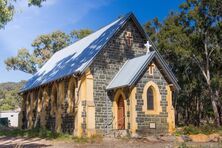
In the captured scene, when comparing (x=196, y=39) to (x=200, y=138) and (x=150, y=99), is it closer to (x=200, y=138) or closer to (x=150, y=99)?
(x=150, y=99)

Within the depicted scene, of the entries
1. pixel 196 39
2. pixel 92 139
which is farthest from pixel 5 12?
pixel 196 39

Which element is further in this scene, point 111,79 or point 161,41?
point 161,41

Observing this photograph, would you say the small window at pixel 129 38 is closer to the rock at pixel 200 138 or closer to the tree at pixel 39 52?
the rock at pixel 200 138

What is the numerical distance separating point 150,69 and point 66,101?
7898mm

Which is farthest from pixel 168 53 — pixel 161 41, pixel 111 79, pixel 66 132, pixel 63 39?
pixel 63 39

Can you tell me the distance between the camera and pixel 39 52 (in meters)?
68.4

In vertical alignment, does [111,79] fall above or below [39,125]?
above

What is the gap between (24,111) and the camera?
40812 mm

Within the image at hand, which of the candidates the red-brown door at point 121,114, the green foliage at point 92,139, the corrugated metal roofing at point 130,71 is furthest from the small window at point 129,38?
the green foliage at point 92,139

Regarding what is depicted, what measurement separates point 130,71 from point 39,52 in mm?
44682

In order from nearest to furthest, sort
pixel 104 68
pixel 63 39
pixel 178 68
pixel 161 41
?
1. pixel 104 68
2. pixel 161 41
3. pixel 178 68
4. pixel 63 39

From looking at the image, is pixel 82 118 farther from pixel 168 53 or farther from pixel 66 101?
pixel 168 53

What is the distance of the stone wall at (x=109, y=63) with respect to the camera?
27.0 m

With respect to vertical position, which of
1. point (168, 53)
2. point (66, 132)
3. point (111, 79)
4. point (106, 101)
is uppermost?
point (168, 53)
